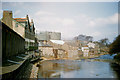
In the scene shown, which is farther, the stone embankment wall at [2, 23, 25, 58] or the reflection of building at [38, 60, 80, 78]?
Result: the reflection of building at [38, 60, 80, 78]

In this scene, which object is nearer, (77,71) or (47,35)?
(77,71)

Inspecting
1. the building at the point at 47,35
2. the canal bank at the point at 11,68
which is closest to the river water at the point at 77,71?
the canal bank at the point at 11,68

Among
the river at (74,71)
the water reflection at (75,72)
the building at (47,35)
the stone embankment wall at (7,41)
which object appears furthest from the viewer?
the building at (47,35)

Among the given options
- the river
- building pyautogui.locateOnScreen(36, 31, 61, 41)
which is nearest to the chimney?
the river

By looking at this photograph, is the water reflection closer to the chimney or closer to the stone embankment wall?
the stone embankment wall

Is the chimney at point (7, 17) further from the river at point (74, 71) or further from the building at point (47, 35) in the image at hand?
the building at point (47, 35)

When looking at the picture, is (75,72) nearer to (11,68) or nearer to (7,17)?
(7,17)

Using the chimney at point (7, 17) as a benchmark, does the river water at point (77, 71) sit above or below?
below

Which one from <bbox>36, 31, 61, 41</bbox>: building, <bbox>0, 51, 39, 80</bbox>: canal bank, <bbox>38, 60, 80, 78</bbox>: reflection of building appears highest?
<bbox>36, 31, 61, 41</bbox>: building

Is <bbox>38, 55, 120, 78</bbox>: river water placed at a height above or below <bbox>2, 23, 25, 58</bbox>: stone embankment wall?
below

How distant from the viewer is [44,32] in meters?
60.8

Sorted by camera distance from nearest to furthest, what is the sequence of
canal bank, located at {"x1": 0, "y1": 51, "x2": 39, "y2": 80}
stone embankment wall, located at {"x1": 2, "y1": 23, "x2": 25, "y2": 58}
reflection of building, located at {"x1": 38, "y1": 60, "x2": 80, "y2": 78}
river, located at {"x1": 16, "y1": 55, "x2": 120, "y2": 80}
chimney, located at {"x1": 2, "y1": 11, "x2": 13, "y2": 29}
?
canal bank, located at {"x1": 0, "y1": 51, "x2": 39, "y2": 80} → stone embankment wall, located at {"x1": 2, "y1": 23, "x2": 25, "y2": 58} → river, located at {"x1": 16, "y1": 55, "x2": 120, "y2": 80} → reflection of building, located at {"x1": 38, "y1": 60, "x2": 80, "y2": 78} → chimney, located at {"x1": 2, "y1": 11, "x2": 13, "y2": 29}

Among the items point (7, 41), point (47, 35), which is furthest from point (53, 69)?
point (47, 35)

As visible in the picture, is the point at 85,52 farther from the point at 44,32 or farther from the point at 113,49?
the point at 113,49
